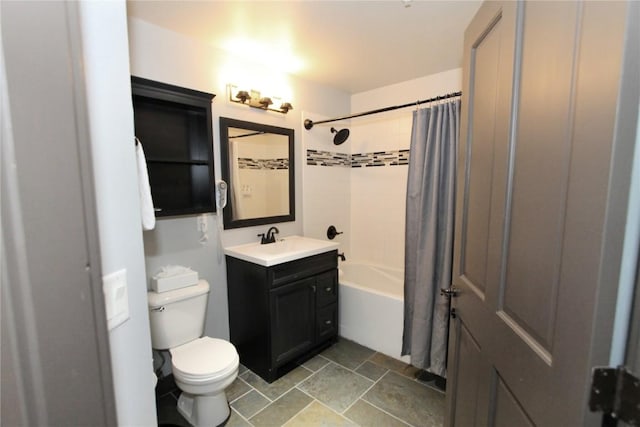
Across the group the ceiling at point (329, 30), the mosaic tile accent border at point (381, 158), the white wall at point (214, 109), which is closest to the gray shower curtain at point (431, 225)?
the ceiling at point (329, 30)

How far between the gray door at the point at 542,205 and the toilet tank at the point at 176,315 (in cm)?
160

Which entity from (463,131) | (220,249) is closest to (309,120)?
(220,249)

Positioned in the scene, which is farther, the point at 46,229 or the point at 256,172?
the point at 256,172

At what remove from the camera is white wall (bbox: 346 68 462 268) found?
3027 millimetres

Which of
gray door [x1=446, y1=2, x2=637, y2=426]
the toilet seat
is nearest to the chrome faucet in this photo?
the toilet seat

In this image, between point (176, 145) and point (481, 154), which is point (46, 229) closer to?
point (481, 154)

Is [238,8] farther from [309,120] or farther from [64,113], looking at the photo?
[64,113]

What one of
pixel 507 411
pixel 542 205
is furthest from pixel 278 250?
pixel 542 205

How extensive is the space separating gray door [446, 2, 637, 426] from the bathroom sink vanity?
4.27 feet

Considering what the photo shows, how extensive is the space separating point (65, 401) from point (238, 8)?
1.90 metres

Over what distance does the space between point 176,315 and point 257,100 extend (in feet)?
5.63

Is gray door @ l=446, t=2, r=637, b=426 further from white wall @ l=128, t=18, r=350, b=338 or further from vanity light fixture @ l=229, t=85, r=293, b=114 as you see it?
white wall @ l=128, t=18, r=350, b=338

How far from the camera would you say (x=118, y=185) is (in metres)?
0.81

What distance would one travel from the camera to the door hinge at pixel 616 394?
0.50m
